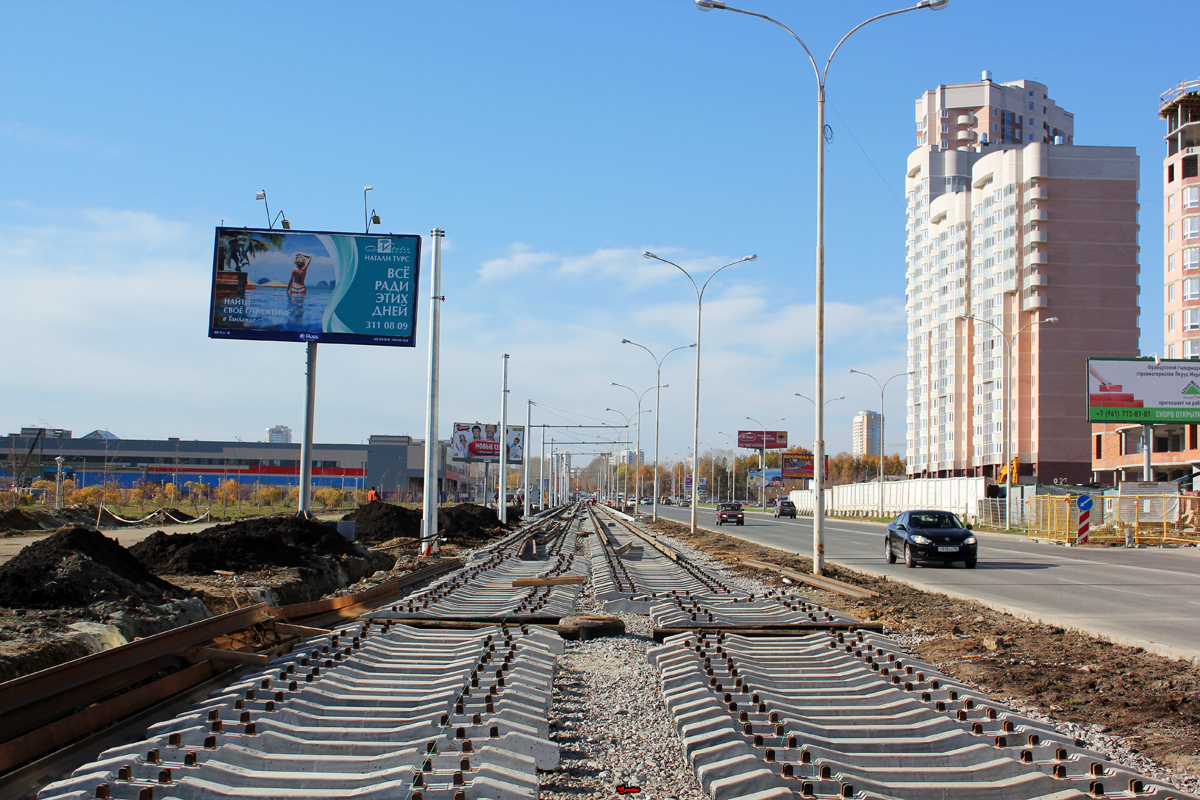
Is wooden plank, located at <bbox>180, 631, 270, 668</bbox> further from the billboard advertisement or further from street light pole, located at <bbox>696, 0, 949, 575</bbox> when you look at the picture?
the billboard advertisement

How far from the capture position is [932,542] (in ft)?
73.8

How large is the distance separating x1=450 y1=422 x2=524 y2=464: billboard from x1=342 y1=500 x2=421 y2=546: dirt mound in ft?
95.4

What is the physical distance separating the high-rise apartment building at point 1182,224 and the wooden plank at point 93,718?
285 ft

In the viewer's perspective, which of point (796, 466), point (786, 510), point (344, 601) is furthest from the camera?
point (796, 466)

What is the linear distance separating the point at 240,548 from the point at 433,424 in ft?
26.9

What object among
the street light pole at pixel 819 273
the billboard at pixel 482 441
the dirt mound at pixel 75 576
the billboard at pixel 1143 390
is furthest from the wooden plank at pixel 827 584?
the billboard at pixel 482 441

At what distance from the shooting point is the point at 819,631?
32.3 feet

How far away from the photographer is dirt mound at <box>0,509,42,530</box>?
29.0 m

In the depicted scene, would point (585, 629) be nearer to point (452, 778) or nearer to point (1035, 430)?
point (452, 778)

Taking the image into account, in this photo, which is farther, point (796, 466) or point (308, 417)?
point (796, 466)

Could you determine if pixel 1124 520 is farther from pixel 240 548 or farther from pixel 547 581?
pixel 240 548

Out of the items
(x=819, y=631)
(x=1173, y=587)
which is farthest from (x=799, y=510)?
(x=819, y=631)

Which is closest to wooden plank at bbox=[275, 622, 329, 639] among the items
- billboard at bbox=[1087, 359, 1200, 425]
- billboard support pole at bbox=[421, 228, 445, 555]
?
billboard support pole at bbox=[421, 228, 445, 555]

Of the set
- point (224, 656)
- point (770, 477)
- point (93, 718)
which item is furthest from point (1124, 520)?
point (770, 477)
